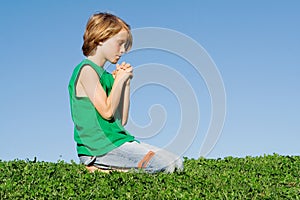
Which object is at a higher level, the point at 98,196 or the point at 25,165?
the point at 25,165

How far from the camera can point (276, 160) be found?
927cm

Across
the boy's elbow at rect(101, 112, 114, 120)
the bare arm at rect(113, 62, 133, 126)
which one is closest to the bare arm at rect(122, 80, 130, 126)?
the bare arm at rect(113, 62, 133, 126)

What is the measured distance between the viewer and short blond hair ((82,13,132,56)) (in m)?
6.87

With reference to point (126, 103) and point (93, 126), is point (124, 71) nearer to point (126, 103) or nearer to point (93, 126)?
point (126, 103)

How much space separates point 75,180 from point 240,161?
3.96 metres

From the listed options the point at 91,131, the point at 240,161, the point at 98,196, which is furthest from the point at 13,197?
the point at 240,161

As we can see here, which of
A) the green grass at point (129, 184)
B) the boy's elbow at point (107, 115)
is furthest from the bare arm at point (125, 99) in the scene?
the green grass at point (129, 184)

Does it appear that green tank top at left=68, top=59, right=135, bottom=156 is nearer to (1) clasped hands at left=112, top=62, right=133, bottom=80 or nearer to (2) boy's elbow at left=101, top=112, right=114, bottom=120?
(2) boy's elbow at left=101, top=112, right=114, bottom=120

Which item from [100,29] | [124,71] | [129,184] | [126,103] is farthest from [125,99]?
[129,184]

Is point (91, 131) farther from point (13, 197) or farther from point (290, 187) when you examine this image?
point (290, 187)

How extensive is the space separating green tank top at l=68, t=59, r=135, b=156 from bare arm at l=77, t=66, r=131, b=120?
0.45 feet

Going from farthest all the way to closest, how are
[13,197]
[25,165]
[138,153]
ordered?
[25,165]
[138,153]
[13,197]

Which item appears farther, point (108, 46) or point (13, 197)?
point (108, 46)

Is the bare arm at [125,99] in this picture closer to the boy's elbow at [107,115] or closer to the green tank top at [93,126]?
the green tank top at [93,126]
